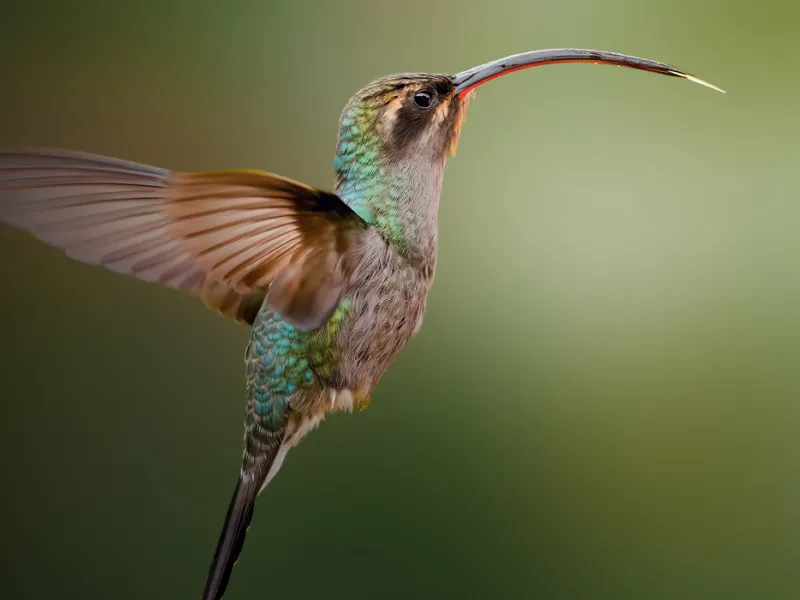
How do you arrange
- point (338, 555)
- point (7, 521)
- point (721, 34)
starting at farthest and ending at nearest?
point (721, 34) → point (338, 555) → point (7, 521)

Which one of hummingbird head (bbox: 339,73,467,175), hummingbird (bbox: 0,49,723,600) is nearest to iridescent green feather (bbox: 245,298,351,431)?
hummingbird (bbox: 0,49,723,600)

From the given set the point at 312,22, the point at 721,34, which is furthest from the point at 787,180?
the point at 312,22

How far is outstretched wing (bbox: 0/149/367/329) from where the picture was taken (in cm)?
53

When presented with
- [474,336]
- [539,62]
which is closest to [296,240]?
[539,62]

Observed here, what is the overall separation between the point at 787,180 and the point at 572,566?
78 centimetres

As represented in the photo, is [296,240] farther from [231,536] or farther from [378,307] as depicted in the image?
[231,536]

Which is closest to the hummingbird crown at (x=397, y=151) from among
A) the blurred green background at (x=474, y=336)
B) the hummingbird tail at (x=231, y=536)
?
the hummingbird tail at (x=231, y=536)

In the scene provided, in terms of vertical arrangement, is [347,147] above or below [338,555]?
above

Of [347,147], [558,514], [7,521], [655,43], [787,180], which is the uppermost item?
[655,43]

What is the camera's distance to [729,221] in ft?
4.26

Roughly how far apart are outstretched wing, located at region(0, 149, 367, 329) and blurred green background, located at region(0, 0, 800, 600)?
522 millimetres

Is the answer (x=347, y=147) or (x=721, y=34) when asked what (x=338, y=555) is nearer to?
(x=347, y=147)

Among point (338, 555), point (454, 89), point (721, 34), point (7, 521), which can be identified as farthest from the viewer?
point (721, 34)

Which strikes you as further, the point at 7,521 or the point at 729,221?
the point at 729,221
